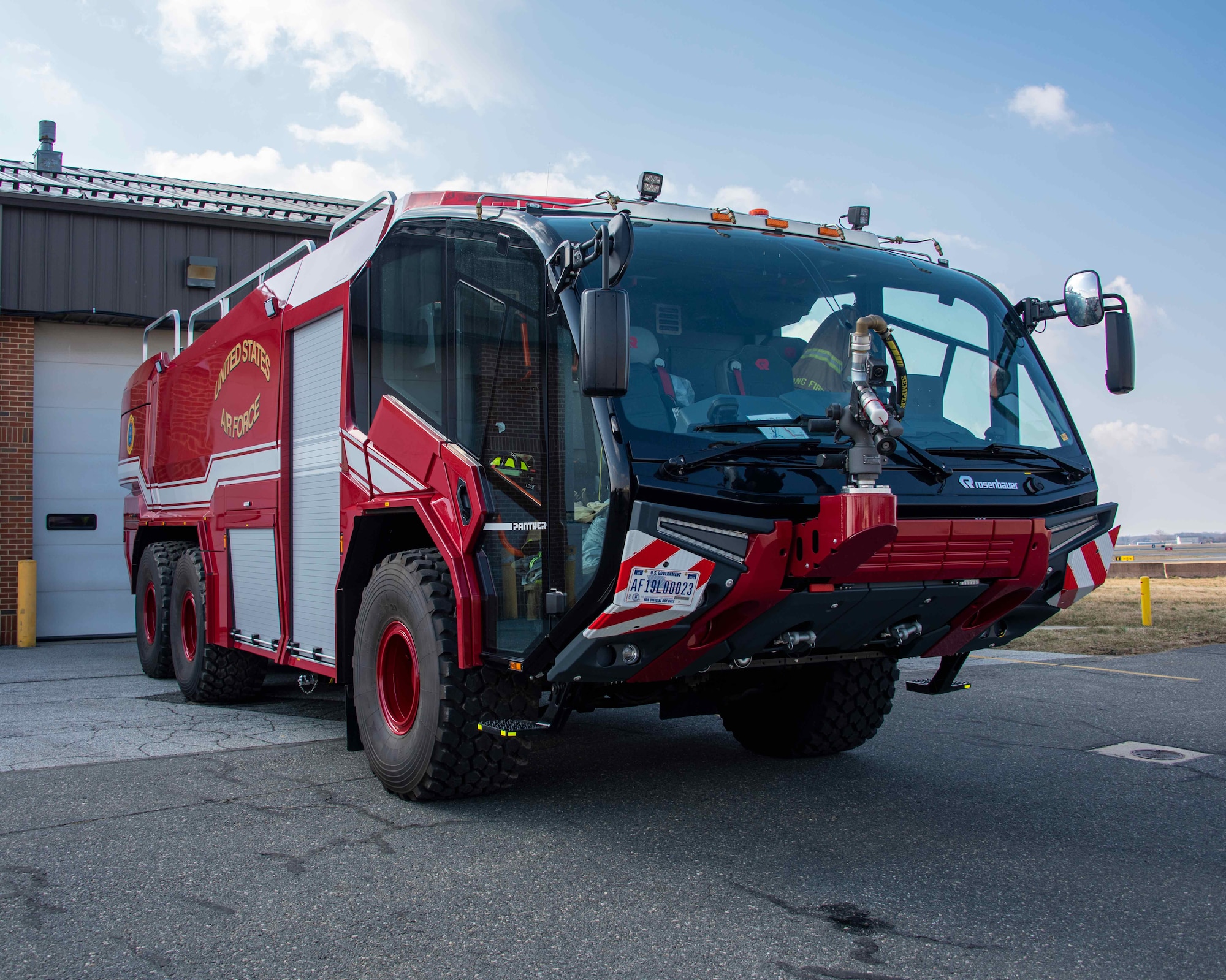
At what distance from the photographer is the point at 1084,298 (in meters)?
5.20

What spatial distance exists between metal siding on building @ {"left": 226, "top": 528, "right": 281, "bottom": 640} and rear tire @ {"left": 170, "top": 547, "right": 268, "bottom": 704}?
0.65 m

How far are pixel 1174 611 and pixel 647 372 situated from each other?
15.0 metres

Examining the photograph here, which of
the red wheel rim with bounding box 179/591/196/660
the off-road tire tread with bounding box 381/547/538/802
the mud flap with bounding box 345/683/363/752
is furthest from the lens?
the red wheel rim with bounding box 179/591/196/660

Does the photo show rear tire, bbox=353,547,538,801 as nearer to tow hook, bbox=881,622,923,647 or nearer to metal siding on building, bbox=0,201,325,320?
tow hook, bbox=881,622,923,647

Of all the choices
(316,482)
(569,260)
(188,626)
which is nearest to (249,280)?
(316,482)

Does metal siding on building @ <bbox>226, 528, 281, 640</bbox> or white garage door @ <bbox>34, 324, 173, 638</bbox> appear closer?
metal siding on building @ <bbox>226, 528, 281, 640</bbox>

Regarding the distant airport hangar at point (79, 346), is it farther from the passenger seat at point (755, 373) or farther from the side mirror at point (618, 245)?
the side mirror at point (618, 245)

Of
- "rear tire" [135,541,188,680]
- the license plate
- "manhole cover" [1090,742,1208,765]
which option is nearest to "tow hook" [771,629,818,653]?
the license plate

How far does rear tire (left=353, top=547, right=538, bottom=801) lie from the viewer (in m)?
4.78

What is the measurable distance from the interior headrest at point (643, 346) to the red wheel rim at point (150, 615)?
6707 mm

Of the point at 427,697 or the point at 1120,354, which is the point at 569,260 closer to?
the point at 427,697

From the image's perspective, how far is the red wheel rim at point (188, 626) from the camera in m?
8.61

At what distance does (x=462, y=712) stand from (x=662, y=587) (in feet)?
4.20

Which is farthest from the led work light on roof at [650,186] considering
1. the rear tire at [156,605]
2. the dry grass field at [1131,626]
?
the dry grass field at [1131,626]
